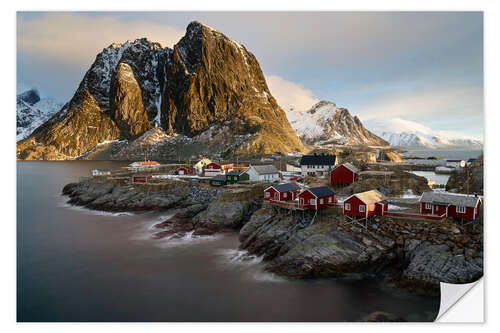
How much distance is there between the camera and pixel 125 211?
3669 cm

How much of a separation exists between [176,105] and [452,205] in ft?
483

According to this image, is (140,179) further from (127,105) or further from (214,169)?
(127,105)

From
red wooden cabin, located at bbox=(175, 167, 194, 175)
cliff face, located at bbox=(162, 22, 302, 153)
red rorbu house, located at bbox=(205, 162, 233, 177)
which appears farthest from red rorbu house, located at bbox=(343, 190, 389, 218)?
cliff face, located at bbox=(162, 22, 302, 153)

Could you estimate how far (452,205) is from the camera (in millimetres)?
18594

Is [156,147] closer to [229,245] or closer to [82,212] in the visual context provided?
[82,212]

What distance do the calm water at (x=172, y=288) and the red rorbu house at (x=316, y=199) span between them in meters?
6.57

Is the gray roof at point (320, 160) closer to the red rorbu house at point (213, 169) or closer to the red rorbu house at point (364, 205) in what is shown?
the red rorbu house at point (213, 169)

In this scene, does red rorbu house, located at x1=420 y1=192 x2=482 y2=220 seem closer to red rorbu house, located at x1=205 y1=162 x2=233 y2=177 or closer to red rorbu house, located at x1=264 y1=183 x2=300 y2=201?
red rorbu house, located at x1=264 y1=183 x2=300 y2=201

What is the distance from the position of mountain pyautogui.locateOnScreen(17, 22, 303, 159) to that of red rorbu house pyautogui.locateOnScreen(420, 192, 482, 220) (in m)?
81.5

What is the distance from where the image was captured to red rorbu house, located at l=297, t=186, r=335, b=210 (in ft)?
73.3

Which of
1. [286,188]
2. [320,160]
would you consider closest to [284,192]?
[286,188]
